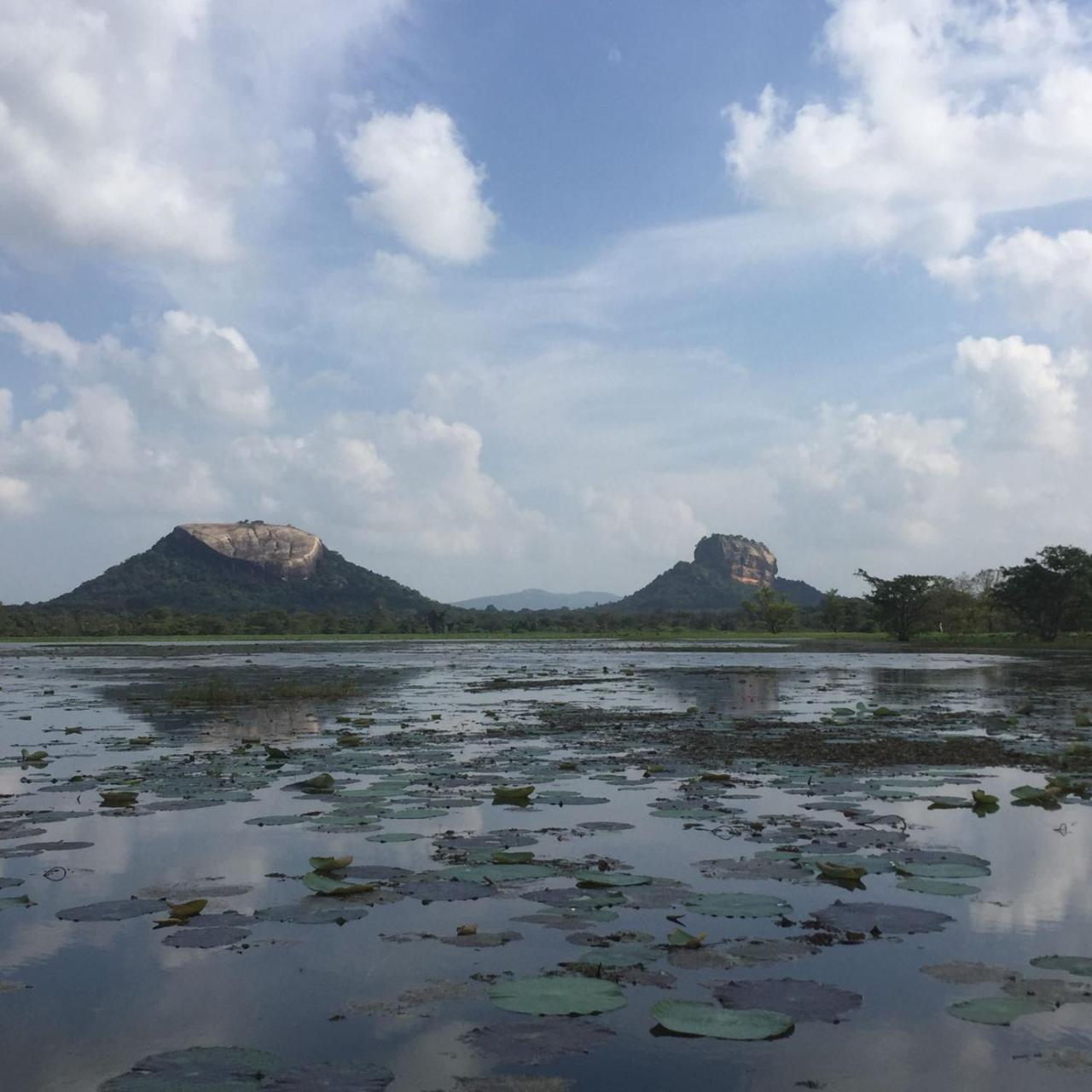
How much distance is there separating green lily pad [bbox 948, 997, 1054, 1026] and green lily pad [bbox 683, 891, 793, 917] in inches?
64.9

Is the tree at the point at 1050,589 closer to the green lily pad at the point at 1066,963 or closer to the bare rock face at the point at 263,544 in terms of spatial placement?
the green lily pad at the point at 1066,963

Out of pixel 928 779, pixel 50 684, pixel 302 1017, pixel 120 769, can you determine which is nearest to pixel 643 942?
pixel 302 1017

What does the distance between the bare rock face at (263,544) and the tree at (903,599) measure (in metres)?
118

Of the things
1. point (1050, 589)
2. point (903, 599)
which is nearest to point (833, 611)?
point (903, 599)

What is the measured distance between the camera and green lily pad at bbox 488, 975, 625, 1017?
489 centimetres

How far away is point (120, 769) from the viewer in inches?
524

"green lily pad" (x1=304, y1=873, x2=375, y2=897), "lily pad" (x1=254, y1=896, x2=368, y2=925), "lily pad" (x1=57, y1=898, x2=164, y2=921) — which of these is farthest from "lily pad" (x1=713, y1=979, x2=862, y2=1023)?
"lily pad" (x1=57, y1=898, x2=164, y2=921)

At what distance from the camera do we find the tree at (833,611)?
365ft

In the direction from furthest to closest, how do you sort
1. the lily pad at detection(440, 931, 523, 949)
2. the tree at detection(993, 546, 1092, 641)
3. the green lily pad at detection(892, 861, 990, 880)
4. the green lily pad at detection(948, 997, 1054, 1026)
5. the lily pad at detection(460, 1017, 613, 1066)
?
the tree at detection(993, 546, 1092, 641) → the green lily pad at detection(892, 861, 990, 880) → the lily pad at detection(440, 931, 523, 949) → the green lily pad at detection(948, 997, 1054, 1026) → the lily pad at detection(460, 1017, 613, 1066)

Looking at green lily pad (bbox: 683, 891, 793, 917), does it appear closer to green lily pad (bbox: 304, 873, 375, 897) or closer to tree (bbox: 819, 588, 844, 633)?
green lily pad (bbox: 304, 873, 375, 897)

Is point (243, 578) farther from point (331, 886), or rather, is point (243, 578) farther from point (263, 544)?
point (331, 886)

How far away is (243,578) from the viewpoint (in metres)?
169

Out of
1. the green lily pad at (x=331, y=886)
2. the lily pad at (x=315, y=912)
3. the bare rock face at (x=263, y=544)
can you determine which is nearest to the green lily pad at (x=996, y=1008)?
the lily pad at (x=315, y=912)

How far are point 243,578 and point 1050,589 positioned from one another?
136175 millimetres
